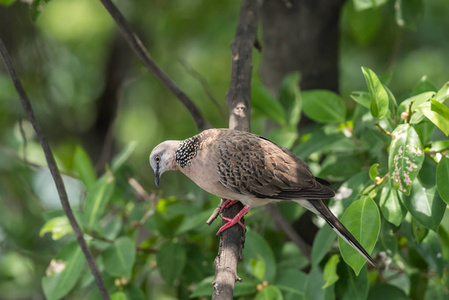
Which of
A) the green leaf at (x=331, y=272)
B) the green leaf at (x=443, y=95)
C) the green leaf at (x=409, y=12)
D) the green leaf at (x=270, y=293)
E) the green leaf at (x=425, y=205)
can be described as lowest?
the green leaf at (x=270, y=293)

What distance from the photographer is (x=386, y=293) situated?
3078mm

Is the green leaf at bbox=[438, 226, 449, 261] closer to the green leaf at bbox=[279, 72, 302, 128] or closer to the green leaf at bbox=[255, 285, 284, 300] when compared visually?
the green leaf at bbox=[255, 285, 284, 300]

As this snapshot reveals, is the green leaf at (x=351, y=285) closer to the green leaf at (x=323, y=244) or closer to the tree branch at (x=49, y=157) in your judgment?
the green leaf at (x=323, y=244)

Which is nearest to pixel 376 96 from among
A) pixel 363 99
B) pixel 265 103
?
pixel 363 99

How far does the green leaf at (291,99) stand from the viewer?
11.9 ft

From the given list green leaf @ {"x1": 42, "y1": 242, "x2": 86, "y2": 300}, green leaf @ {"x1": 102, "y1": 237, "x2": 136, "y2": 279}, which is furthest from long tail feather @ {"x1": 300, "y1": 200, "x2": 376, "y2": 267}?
green leaf @ {"x1": 42, "y1": 242, "x2": 86, "y2": 300}

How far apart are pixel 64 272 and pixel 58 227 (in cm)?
33

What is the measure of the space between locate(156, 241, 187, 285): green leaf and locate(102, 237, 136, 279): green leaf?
1.03 ft

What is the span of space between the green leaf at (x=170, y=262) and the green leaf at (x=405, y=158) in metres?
1.55

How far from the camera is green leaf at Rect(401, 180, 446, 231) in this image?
2.49 m

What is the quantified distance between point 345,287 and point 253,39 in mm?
1561

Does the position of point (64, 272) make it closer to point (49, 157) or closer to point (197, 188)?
point (49, 157)

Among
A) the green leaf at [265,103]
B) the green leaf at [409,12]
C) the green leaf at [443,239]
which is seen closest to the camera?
the green leaf at [443,239]

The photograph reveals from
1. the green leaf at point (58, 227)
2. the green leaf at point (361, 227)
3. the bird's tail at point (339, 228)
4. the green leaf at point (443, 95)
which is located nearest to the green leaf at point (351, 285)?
the bird's tail at point (339, 228)
